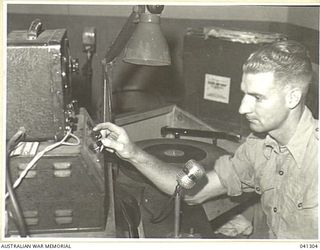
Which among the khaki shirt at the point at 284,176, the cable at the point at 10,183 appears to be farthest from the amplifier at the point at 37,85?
the khaki shirt at the point at 284,176

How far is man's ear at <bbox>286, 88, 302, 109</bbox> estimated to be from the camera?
3.68 ft

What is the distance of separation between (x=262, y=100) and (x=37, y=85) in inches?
23.2

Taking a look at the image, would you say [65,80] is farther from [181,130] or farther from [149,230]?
[181,130]

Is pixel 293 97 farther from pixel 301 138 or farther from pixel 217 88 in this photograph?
pixel 217 88

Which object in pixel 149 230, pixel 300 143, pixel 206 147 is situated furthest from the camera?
pixel 206 147

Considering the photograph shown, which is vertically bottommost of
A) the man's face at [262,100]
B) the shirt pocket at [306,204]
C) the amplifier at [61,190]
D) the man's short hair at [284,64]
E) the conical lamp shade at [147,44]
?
the shirt pocket at [306,204]

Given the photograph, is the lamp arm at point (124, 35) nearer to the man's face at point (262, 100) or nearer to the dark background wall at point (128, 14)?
the man's face at point (262, 100)

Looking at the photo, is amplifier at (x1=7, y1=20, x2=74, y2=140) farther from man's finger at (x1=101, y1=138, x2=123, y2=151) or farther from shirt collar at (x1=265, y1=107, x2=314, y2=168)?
shirt collar at (x1=265, y1=107, x2=314, y2=168)

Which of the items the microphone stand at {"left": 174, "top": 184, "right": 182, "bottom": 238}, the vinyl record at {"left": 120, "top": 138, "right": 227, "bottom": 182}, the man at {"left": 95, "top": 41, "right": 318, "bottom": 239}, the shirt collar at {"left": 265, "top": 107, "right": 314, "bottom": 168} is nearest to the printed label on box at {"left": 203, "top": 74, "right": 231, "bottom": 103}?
the vinyl record at {"left": 120, "top": 138, "right": 227, "bottom": 182}

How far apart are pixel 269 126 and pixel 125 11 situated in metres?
1.86

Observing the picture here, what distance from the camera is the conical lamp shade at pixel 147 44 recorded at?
104cm

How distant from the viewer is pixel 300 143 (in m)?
1.18

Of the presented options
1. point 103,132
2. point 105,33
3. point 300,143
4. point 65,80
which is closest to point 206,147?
point 300,143

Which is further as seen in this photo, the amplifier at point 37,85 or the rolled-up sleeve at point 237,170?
the rolled-up sleeve at point 237,170
